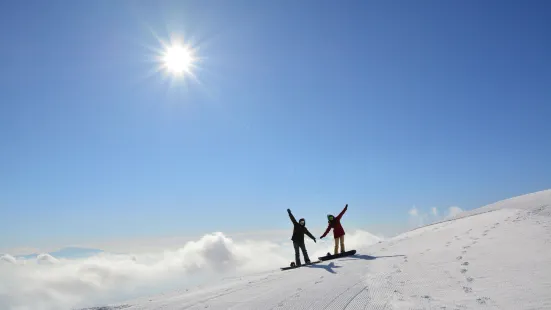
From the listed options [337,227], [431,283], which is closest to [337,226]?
[337,227]

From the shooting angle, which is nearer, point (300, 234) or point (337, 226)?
point (300, 234)

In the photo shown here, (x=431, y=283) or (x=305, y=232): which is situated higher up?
(x=305, y=232)

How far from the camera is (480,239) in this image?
13.7 m

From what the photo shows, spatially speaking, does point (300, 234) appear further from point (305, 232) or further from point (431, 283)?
point (431, 283)

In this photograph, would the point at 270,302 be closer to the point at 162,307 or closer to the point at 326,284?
the point at 326,284

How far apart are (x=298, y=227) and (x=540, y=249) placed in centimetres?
1017

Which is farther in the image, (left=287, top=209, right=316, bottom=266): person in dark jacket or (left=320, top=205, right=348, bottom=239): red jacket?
(left=320, top=205, right=348, bottom=239): red jacket

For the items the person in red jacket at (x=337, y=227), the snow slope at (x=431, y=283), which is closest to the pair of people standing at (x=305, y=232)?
the person in red jacket at (x=337, y=227)

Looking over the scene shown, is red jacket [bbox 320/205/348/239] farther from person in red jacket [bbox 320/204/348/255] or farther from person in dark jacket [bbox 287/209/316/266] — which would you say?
person in dark jacket [bbox 287/209/316/266]

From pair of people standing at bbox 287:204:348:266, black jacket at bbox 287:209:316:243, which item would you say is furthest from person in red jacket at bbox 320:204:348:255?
black jacket at bbox 287:209:316:243

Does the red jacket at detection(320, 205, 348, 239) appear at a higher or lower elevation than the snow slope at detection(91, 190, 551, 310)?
higher

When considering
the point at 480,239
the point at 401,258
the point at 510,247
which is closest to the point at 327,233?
the point at 401,258

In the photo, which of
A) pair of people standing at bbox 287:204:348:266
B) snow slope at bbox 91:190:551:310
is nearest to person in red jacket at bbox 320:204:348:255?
pair of people standing at bbox 287:204:348:266

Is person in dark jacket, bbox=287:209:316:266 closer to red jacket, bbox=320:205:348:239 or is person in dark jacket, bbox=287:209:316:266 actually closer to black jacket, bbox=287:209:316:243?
black jacket, bbox=287:209:316:243
